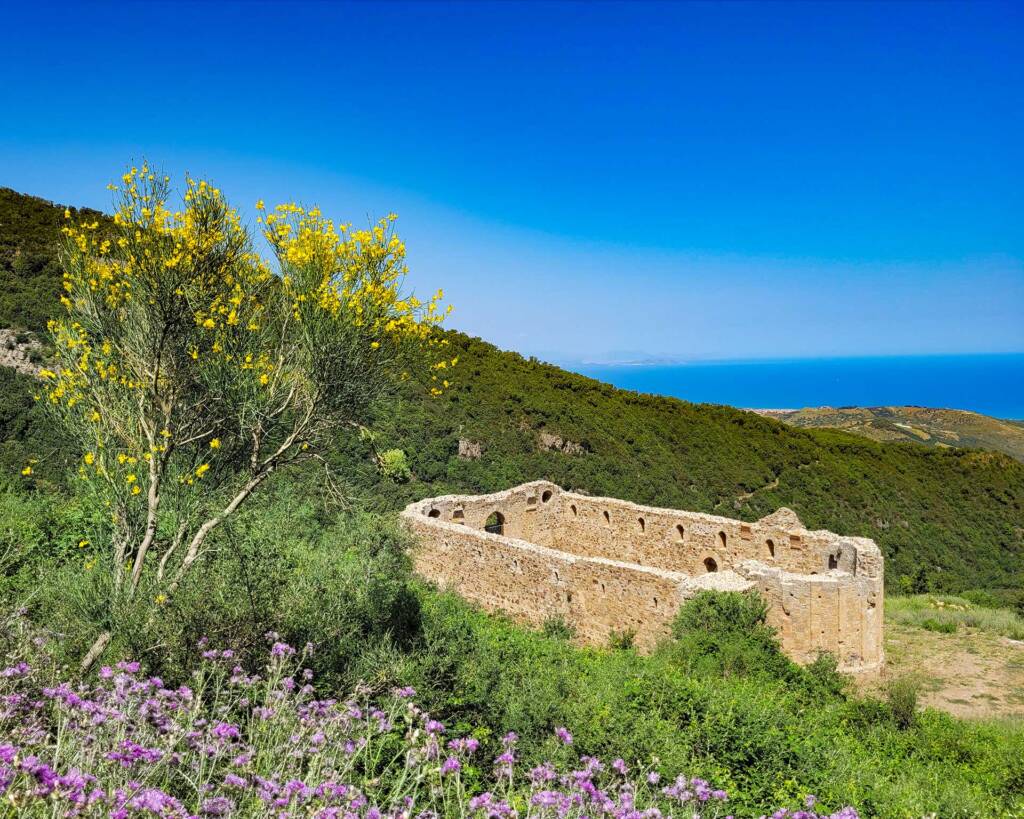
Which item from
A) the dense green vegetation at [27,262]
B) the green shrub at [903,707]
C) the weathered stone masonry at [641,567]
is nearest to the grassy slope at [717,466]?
the weathered stone masonry at [641,567]

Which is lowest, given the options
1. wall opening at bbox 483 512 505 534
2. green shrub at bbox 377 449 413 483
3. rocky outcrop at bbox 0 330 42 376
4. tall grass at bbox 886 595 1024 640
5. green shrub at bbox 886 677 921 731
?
tall grass at bbox 886 595 1024 640

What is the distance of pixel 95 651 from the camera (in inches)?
211

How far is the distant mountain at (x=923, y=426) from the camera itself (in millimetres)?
63844

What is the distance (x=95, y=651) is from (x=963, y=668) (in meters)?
15.6

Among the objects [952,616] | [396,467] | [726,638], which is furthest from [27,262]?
[952,616]

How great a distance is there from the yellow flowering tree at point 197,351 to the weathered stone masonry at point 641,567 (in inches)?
292

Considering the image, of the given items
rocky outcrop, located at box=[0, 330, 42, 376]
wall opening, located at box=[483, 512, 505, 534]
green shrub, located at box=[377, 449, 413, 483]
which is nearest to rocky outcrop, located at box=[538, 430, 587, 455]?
green shrub, located at box=[377, 449, 413, 483]

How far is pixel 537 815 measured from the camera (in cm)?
304

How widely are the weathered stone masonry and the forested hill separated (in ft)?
19.3

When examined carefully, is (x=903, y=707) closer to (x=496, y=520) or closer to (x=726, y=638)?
(x=726, y=638)

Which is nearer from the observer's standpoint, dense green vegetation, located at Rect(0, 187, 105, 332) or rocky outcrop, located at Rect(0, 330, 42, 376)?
rocky outcrop, located at Rect(0, 330, 42, 376)

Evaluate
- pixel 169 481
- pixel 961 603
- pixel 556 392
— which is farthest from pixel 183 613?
pixel 556 392

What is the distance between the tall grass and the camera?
15.8 m

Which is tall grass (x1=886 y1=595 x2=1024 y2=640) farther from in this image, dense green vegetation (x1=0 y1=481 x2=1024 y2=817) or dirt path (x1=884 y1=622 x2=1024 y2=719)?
dense green vegetation (x1=0 y1=481 x2=1024 y2=817)
